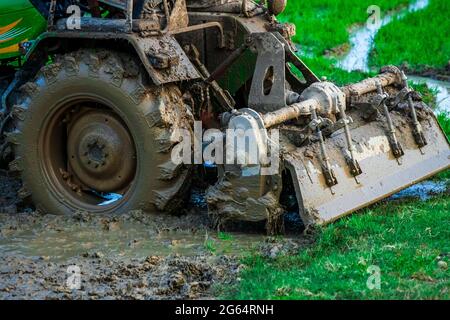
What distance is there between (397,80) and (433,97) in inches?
124

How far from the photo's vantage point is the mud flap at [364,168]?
740 cm

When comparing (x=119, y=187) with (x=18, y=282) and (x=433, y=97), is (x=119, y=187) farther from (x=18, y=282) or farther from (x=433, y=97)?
(x=433, y=97)

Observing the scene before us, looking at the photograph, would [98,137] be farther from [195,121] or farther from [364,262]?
[364,262]

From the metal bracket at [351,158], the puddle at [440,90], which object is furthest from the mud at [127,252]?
the puddle at [440,90]

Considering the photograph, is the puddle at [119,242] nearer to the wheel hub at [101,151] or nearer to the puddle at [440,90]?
the wheel hub at [101,151]

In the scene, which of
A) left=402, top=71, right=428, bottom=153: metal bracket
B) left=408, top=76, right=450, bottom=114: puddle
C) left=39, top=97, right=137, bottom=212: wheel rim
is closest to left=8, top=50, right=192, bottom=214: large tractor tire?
left=39, top=97, right=137, bottom=212: wheel rim

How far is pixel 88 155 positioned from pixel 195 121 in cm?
92

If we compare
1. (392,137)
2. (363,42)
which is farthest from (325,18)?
(392,137)

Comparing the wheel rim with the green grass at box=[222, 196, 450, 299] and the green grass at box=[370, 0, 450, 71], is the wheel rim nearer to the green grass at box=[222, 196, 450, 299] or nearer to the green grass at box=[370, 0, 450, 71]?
the green grass at box=[222, 196, 450, 299]

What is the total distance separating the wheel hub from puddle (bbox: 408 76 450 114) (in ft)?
14.6

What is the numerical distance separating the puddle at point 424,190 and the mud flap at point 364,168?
0.98ft

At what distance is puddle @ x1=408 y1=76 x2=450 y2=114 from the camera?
11.9m
